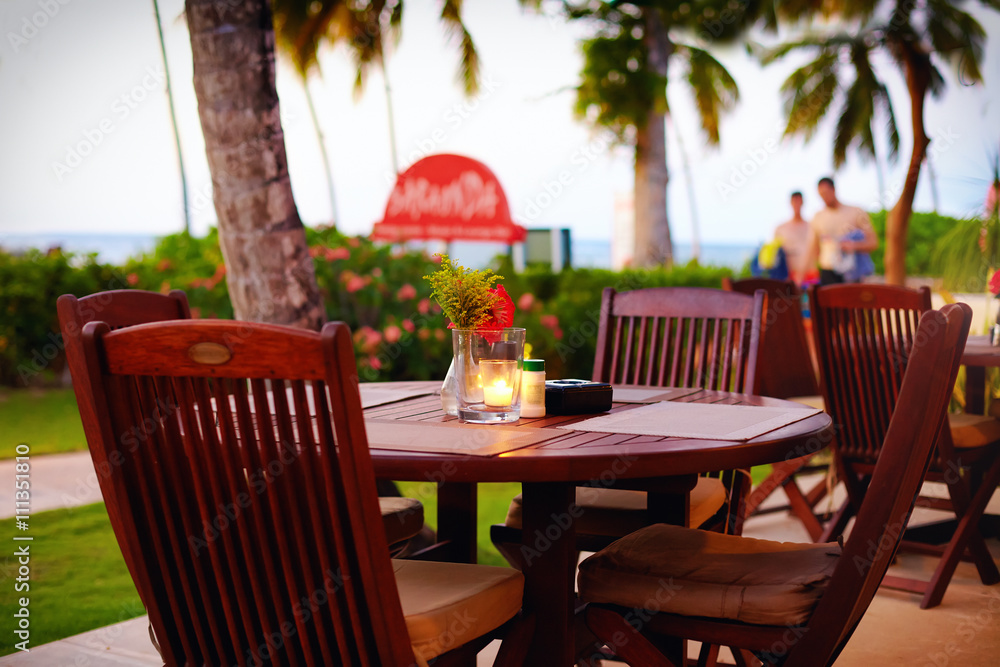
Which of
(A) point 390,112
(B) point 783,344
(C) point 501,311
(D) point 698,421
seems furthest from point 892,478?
(A) point 390,112

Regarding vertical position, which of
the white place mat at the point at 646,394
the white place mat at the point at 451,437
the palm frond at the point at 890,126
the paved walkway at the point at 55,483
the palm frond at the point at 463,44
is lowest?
the paved walkway at the point at 55,483

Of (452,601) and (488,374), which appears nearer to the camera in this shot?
(452,601)

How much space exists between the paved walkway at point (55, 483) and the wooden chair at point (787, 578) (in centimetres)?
356

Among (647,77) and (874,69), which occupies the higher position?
(874,69)

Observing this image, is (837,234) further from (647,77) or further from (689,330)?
(647,77)

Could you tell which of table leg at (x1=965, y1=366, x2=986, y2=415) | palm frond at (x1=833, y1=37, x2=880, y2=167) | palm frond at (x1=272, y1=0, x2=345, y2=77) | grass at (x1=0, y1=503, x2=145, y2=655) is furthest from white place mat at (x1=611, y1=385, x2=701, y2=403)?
palm frond at (x1=833, y1=37, x2=880, y2=167)

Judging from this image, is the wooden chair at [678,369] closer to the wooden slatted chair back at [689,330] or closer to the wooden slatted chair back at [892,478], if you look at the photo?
the wooden slatted chair back at [689,330]

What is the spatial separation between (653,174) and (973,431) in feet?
31.7

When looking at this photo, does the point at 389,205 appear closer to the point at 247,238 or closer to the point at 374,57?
the point at 374,57

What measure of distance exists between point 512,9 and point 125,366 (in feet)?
38.3

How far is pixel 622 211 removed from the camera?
5397 cm

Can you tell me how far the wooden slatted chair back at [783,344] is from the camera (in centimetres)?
442

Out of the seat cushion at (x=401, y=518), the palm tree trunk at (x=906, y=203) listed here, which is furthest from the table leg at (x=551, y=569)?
the palm tree trunk at (x=906, y=203)

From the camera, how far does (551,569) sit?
1.82 metres
